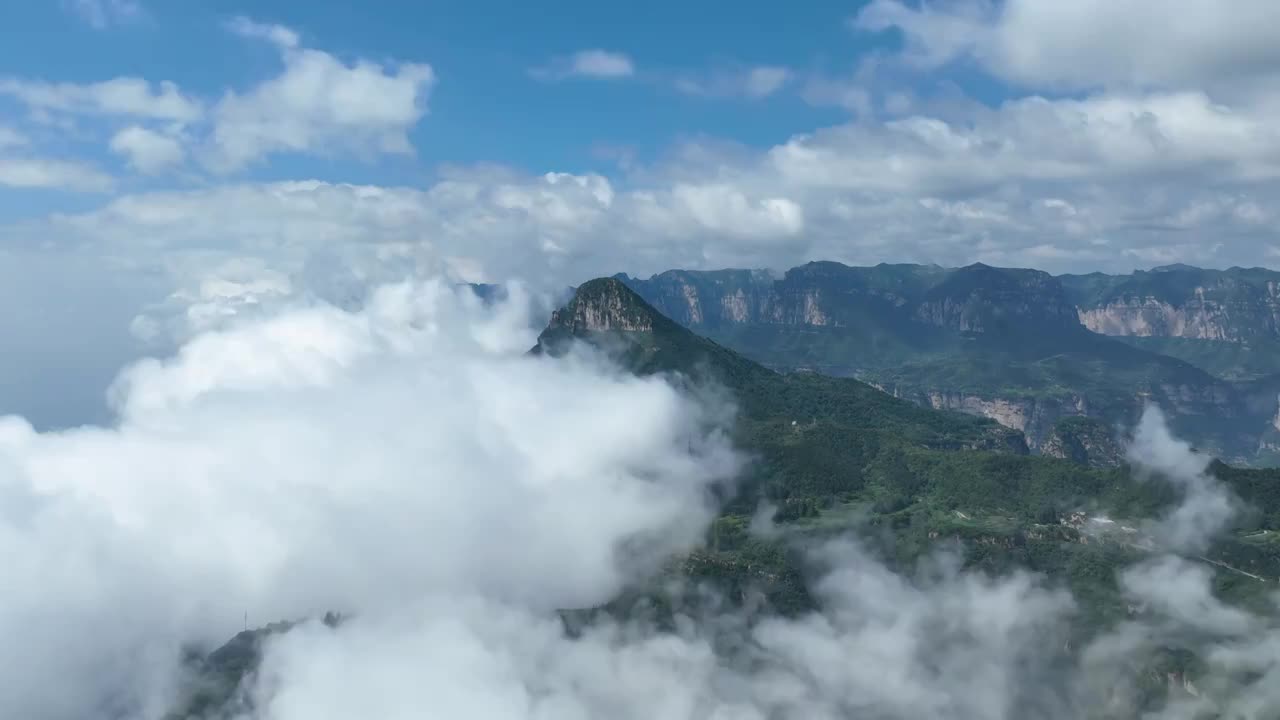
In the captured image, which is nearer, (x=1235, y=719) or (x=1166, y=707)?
(x=1235, y=719)
